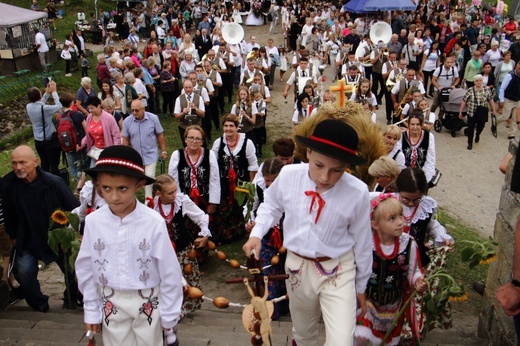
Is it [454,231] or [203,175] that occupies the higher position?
[203,175]

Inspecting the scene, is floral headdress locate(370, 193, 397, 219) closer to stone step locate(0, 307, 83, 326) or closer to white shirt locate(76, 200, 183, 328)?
white shirt locate(76, 200, 183, 328)

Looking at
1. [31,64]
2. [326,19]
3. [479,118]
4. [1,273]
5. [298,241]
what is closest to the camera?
[298,241]

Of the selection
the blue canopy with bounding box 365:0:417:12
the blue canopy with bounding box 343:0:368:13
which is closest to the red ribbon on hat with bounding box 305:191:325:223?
the blue canopy with bounding box 365:0:417:12

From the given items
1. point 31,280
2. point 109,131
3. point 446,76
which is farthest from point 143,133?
point 446,76

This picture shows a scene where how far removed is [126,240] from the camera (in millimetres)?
3314

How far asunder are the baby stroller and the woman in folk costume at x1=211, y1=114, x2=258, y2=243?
24.4 ft

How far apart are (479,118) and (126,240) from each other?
424 inches

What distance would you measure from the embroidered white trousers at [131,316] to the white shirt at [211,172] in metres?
3.45

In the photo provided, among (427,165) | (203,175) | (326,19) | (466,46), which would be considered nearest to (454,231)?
(427,165)

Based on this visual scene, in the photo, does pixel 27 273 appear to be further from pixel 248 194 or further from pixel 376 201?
pixel 376 201

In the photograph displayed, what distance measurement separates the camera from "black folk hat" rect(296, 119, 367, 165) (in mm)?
3269

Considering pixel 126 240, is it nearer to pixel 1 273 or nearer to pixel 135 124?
pixel 1 273

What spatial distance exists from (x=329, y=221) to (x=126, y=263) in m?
1.31

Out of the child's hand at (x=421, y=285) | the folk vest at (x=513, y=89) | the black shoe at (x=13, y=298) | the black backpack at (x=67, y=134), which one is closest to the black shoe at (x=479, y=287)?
the child's hand at (x=421, y=285)
